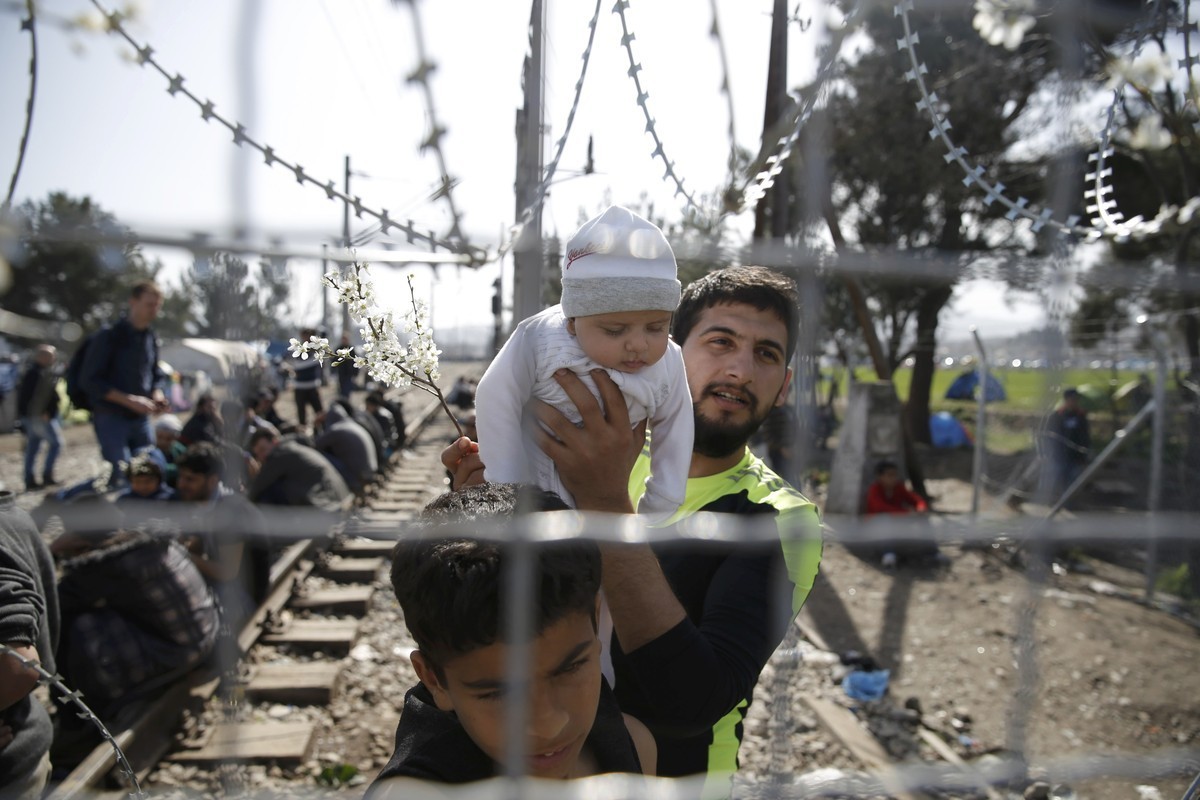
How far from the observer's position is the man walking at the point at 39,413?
25.7ft

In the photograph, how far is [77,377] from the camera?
4.43 m

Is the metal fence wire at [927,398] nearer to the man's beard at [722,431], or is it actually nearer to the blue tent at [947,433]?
the man's beard at [722,431]

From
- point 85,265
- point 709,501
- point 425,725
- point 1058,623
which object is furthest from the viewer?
point 85,265

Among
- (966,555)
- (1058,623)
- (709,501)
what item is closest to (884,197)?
(966,555)

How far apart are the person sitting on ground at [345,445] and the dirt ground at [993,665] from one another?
4.57 ft

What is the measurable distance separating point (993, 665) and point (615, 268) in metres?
4.89

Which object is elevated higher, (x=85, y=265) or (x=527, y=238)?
(x=85, y=265)

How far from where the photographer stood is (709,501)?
1.58m

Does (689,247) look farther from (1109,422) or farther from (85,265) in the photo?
(1109,422)

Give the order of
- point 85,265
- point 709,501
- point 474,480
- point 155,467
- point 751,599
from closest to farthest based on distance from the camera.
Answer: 1. point 474,480
2. point 751,599
3. point 709,501
4. point 155,467
5. point 85,265

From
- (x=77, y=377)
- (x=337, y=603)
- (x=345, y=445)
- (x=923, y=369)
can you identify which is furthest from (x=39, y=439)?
(x=923, y=369)

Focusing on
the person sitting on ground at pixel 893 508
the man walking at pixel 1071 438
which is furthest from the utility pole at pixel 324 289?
the man walking at pixel 1071 438

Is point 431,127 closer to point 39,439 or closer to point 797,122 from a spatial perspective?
point 797,122

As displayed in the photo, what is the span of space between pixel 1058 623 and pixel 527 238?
614cm
